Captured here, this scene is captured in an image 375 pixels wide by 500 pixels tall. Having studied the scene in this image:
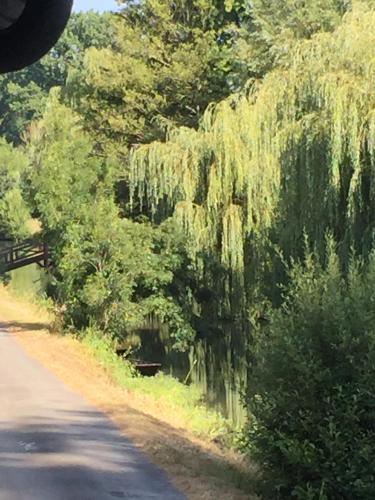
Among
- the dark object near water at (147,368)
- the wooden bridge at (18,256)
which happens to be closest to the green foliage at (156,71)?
the dark object near water at (147,368)

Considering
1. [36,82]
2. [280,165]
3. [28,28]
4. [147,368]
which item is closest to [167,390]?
[147,368]

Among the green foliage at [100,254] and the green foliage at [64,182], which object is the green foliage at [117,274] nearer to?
the green foliage at [100,254]

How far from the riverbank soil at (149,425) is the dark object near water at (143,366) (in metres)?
1.32

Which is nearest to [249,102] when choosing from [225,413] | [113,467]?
[225,413]

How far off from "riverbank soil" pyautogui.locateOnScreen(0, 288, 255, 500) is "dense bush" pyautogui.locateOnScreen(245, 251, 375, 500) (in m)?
0.81

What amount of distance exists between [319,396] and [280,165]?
25.5ft

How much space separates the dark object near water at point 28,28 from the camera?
188 centimetres

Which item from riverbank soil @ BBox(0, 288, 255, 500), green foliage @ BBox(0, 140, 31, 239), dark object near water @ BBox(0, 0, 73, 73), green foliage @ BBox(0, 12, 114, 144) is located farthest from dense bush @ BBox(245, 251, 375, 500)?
green foliage @ BBox(0, 12, 114, 144)

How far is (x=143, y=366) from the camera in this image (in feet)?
63.2

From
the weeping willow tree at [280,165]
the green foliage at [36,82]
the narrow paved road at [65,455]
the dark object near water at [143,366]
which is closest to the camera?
the narrow paved road at [65,455]

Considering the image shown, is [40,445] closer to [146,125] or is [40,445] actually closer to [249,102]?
[249,102]

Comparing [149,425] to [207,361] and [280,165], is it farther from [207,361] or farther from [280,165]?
[207,361]

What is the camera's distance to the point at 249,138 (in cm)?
1548

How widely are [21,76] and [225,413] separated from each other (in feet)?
210
